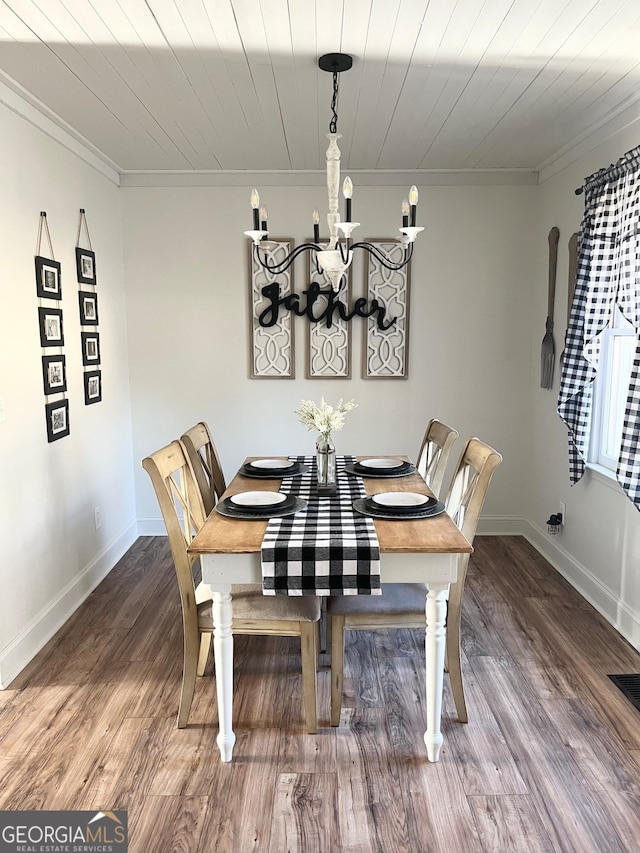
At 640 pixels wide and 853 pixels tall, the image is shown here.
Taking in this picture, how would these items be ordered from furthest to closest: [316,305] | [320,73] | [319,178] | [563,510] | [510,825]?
1. [316,305]
2. [319,178]
3. [563,510]
4. [320,73]
5. [510,825]

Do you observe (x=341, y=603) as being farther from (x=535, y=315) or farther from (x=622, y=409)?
(x=535, y=315)

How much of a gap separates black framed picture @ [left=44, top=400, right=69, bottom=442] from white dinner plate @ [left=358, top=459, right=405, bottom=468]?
5.01 feet

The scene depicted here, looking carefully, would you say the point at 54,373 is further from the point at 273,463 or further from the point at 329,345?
the point at 329,345

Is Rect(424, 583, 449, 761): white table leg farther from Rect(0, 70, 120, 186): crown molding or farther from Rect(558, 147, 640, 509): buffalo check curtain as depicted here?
Rect(0, 70, 120, 186): crown molding

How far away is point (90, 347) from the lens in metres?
3.54

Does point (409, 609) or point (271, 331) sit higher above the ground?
point (271, 331)

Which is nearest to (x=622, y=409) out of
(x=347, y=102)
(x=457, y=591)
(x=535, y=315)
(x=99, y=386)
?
(x=535, y=315)

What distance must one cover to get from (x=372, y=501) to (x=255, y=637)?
1.07m

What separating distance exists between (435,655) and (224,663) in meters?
0.70

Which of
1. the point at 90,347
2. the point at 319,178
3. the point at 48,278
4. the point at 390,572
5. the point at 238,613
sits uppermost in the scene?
the point at 319,178

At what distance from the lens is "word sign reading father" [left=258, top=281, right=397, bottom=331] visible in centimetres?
406

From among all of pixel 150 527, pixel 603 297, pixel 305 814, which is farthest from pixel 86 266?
pixel 305 814

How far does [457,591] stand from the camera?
88.0 inches

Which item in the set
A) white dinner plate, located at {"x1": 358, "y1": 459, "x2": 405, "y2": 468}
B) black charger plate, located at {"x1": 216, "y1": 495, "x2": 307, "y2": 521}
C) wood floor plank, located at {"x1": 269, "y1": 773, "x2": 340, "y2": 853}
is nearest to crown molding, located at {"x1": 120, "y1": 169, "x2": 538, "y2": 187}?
white dinner plate, located at {"x1": 358, "y1": 459, "x2": 405, "y2": 468}
